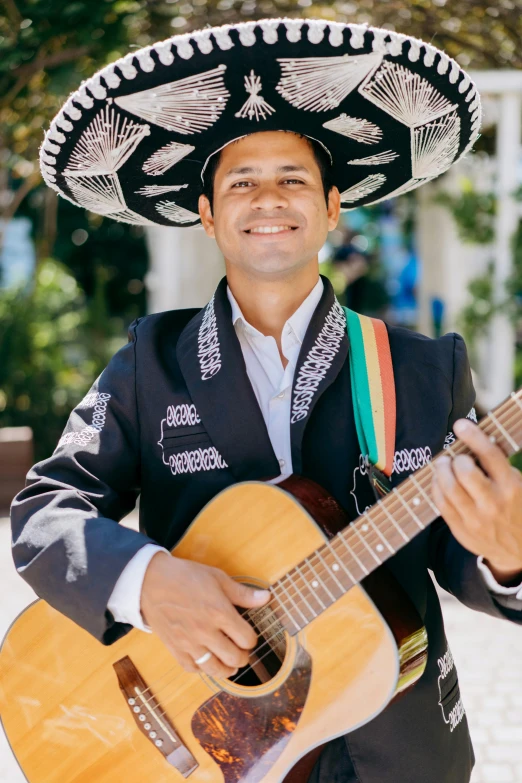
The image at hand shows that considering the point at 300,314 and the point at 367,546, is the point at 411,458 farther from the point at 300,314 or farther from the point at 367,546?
the point at 300,314

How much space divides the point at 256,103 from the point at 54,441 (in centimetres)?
536

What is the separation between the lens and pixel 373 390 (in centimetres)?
178

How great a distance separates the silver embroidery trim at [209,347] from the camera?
186 centimetres

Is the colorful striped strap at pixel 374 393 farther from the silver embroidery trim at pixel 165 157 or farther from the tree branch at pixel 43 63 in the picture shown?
the tree branch at pixel 43 63

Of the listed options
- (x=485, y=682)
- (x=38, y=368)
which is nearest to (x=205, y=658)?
(x=485, y=682)

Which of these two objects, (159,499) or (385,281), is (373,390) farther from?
(385,281)

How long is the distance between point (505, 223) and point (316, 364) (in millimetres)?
4631

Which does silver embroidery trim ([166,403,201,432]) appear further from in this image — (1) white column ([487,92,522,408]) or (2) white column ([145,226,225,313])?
(2) white column ([145,226,225,313])

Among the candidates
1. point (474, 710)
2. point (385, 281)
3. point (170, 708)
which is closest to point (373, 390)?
point (170, 708)

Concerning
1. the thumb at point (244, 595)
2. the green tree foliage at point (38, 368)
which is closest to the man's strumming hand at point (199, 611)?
the thumb at point (244, 595)

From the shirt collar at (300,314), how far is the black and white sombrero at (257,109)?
34cm

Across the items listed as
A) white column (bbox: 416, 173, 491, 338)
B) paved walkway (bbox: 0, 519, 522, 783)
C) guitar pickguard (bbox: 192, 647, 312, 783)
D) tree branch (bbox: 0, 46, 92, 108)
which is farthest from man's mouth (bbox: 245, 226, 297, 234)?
white column (bbox: 416, 173, 491, 338)

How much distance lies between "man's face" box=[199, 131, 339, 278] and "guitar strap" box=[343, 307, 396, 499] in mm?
237

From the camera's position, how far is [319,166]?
1946 millimetres
